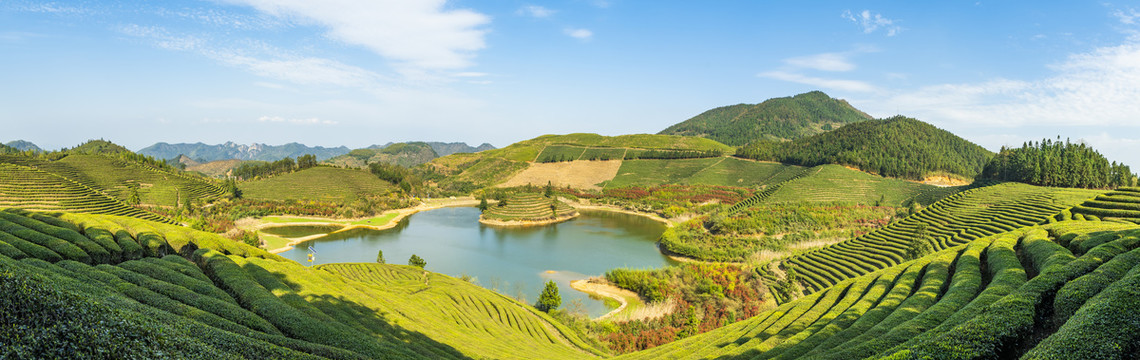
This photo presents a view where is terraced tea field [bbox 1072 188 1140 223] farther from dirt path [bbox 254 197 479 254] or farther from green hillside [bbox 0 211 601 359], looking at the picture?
dirt path [bbox 254 197 479 254]

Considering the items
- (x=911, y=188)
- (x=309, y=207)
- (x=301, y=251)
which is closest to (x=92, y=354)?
(x=301, y=251)

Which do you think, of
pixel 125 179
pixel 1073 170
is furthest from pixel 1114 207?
pixel 125 179

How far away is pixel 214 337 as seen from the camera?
876 cm

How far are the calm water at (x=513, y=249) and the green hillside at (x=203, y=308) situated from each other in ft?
47.3

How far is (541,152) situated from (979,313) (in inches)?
6138

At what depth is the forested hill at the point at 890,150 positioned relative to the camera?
102250mm

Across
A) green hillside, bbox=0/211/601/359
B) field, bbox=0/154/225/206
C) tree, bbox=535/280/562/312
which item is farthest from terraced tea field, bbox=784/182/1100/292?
field, bbox=0/154/225/206

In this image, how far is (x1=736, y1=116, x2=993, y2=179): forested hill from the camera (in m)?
102

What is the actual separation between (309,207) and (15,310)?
80.2 meters

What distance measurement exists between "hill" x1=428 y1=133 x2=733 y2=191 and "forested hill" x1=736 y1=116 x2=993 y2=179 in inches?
981

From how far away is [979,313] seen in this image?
11.4m

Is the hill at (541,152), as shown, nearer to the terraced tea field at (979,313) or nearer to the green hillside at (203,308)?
the green hillside at (203,308)

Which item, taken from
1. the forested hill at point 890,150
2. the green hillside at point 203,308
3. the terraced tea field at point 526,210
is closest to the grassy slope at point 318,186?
the terraced tea field at point 526,210

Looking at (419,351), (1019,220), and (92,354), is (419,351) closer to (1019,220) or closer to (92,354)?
(92,354)
